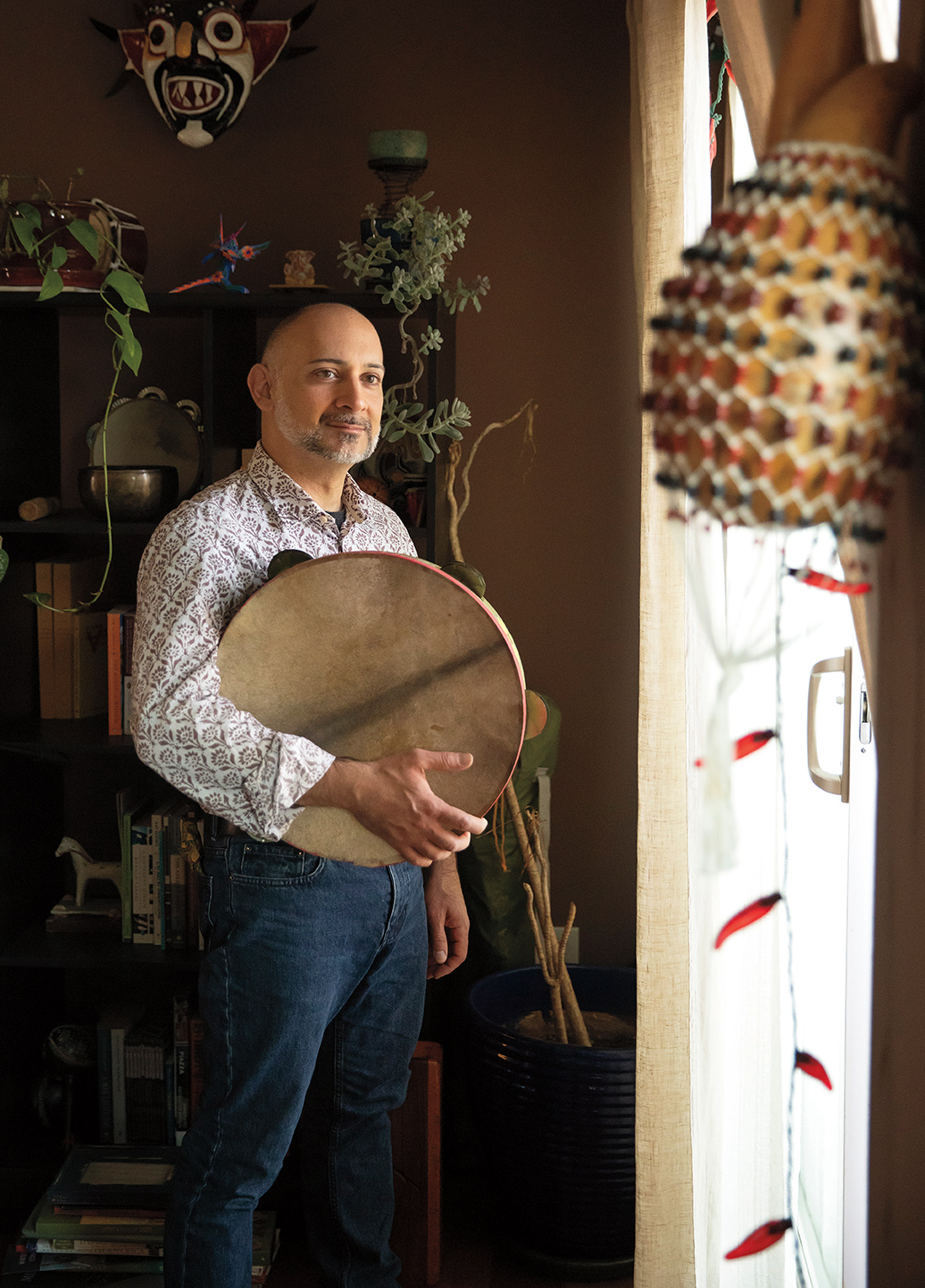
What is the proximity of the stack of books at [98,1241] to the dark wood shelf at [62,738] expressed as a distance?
3.11 ft

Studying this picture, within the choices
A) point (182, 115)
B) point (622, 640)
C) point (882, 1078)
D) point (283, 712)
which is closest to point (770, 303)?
point (882, 1078)

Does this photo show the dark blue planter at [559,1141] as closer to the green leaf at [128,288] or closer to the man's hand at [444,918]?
the man's hand at [444,918]

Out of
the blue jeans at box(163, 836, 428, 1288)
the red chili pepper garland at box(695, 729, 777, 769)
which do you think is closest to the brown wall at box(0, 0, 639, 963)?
the blue jeans at box(163, 836, 428, 1288)

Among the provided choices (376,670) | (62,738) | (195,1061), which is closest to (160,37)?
(62,738)

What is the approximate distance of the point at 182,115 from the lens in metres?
2.57

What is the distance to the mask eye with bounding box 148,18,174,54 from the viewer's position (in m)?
2.50

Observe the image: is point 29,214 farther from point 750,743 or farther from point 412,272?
point 750,743

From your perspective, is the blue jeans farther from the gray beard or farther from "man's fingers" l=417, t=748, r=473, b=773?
the gray beard

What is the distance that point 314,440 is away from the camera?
1.88m

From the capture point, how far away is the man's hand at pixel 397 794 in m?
1.57

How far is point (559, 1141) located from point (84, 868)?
1270 millimetres

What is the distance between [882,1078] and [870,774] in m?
0.97

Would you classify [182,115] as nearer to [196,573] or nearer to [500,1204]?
[196,573]

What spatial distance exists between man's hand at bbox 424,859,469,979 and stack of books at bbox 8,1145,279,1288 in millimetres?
759
